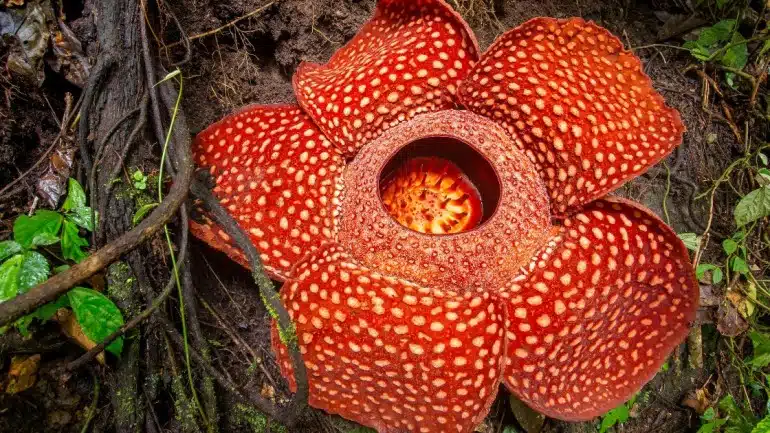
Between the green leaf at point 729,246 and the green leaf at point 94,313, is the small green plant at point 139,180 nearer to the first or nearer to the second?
the green leaf at point 94,313

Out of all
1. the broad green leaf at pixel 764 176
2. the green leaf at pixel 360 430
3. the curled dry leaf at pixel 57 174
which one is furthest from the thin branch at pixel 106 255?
the broad green leaf at pixel 764 176

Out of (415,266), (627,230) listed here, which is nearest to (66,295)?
(415,266)

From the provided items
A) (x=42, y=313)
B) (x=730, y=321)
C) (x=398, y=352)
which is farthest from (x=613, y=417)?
(x=42, y=313)

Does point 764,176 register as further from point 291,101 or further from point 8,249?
point 8,249

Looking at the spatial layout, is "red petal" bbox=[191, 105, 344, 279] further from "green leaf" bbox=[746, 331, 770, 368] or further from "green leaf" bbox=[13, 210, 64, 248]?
"green leaf" bbox=[746, 331, 770, 368]

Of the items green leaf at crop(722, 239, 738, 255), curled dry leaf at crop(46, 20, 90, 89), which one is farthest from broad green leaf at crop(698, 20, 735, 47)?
curled dry leaf at crop(46, 20, 90, 89)

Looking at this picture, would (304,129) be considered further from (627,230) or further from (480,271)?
(627,230)

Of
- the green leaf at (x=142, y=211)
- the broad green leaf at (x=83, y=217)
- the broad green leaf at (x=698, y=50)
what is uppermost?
the broad green leaf at (x=83, y=217)
